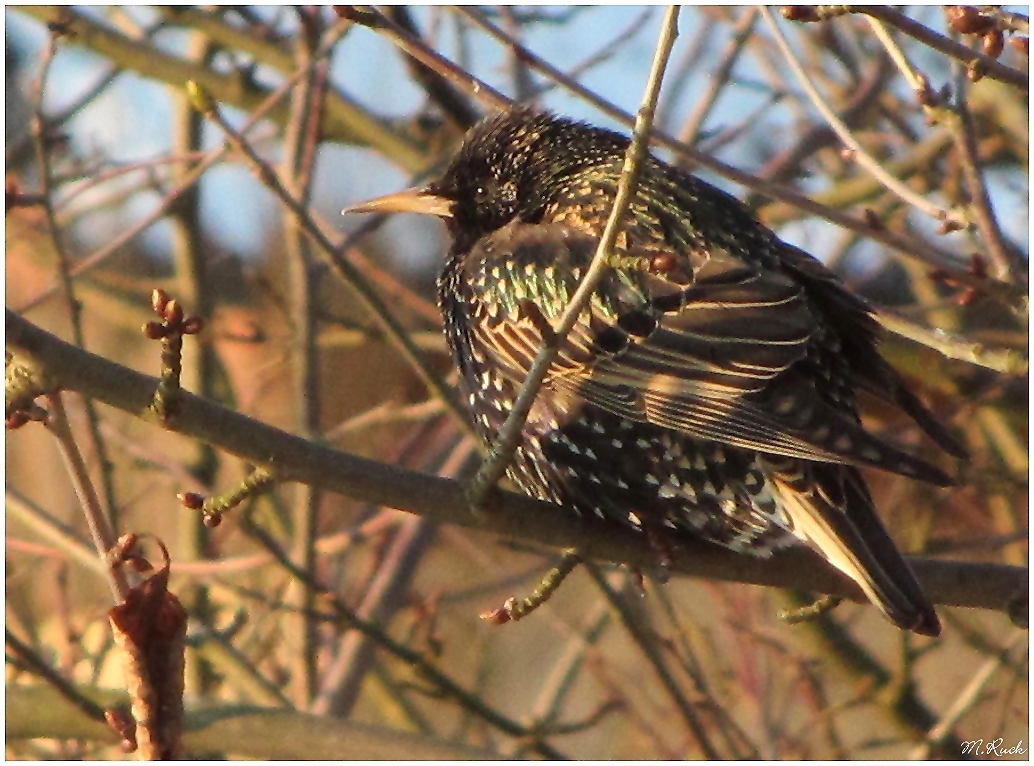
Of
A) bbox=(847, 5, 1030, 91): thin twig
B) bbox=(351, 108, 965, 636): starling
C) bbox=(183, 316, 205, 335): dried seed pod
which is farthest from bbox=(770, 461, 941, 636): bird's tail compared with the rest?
bbox=(183, 316, 205, 335): dried seed pod

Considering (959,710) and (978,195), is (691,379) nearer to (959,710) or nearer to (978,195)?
(978,195)

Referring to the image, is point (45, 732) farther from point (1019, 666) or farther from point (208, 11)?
point (1019, 666)

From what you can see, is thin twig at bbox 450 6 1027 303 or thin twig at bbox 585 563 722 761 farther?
thin twig at bbox 585 563 722 761

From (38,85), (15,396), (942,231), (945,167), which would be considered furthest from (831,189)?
(15,396)

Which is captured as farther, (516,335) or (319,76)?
(319,76)

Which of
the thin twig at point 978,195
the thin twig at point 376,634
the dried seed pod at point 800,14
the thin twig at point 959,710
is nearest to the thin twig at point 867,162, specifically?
the thin twig at point 978,195

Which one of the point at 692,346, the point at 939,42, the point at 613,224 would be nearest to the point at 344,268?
the point at 692,346
